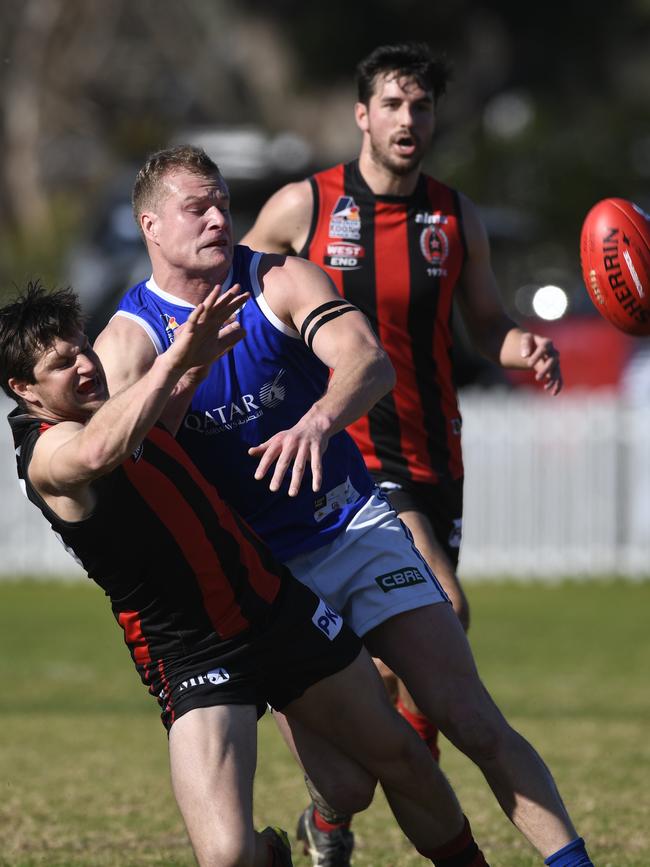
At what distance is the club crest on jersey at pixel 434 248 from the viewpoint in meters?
6.29

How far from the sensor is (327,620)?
15.5 ft

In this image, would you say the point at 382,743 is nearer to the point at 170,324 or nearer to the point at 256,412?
the point at 256,412

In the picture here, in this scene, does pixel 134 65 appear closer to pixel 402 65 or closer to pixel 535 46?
pixel 535 46

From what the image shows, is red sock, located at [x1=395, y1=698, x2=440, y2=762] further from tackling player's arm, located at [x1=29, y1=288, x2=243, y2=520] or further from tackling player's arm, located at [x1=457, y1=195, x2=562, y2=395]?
tackling player's arm, located at [x1=29, y1=288, x2=243, y2=520]

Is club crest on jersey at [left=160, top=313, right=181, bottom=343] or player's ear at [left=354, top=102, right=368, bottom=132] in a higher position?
player's ear at [left=354, top=102, right=368, bottom=132]

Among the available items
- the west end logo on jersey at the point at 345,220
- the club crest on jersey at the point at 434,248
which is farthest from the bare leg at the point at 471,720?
the west end logo on jersey at the point at 345,220

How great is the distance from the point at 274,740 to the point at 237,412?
4.58 m

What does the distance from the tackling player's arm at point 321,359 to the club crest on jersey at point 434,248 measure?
137cm

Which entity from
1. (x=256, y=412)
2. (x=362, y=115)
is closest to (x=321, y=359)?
(x=256, y=412)

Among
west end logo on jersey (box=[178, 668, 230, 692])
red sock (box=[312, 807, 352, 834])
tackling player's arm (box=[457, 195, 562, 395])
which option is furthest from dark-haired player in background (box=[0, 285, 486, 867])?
tackling player's arm (box=[457, 195, 562, 395])

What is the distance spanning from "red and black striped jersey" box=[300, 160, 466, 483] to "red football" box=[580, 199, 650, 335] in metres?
0.63

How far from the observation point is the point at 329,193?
252 inches

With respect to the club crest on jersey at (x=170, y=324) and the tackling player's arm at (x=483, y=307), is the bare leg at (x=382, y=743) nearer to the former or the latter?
the club crest on jersey at (x=170, y=324)

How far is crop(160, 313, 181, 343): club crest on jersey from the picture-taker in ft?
16.0
